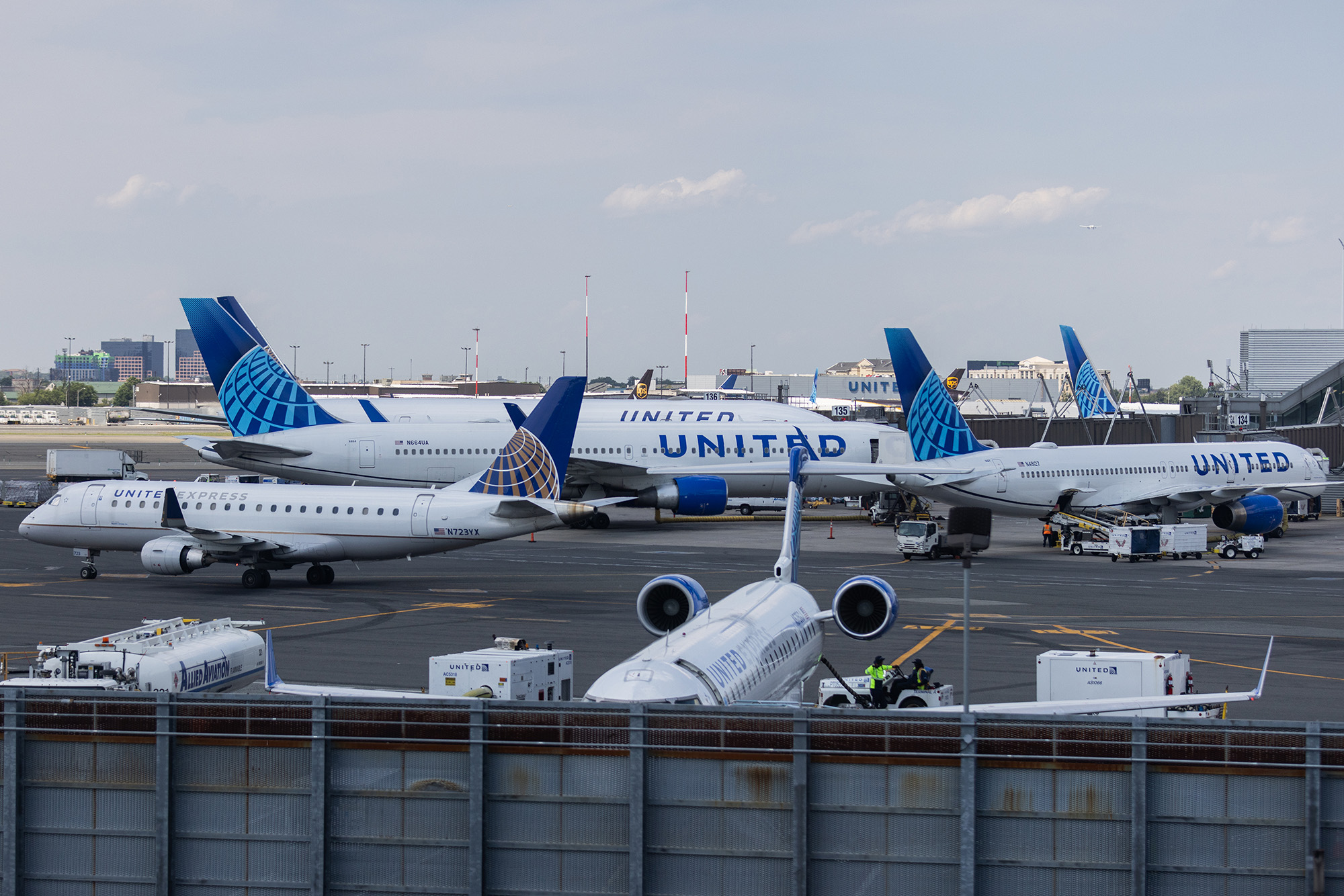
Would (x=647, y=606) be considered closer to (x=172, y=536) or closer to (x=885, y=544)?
(x=172, y=536)

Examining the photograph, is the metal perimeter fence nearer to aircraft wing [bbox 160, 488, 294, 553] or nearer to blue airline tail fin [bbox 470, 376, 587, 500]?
blue airline tail fin [bbox 470, 376, 587, 500]

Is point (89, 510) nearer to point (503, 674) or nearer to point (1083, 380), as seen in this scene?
point (503, 674)

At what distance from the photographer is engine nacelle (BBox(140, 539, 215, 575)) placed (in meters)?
42.8

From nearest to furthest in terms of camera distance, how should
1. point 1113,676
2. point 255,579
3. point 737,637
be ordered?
point 737,637 < point 1113,676 < point 255,579

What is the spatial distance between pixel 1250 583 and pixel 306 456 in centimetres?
4447

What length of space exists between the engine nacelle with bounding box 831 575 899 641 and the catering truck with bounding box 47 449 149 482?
65902 millimetres

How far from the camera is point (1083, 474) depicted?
5897cm

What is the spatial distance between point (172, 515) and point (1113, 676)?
33.3m

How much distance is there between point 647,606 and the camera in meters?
23.7

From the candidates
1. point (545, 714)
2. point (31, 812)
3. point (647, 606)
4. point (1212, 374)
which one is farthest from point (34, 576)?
point (1212, 374)

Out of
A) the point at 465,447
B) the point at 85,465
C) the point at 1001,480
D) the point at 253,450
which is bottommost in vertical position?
the point at 85,465

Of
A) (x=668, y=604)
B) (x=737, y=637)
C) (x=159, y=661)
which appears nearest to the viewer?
(x=737, y=637)

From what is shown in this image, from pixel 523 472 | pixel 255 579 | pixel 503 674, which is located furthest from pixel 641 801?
pixel 255 579

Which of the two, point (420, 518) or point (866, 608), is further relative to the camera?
point (420, 518)
